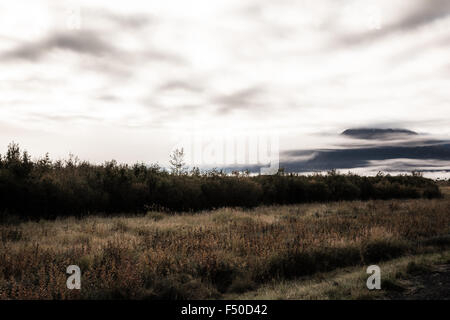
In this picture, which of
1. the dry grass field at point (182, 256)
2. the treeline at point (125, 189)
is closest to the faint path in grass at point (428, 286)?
the dry grass field at point (182, 256)

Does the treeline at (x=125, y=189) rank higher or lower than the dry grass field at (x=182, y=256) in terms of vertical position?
higher

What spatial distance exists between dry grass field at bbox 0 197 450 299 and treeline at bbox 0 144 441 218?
181 cm

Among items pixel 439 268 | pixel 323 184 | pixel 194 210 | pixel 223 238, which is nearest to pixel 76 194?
pixel 194 210

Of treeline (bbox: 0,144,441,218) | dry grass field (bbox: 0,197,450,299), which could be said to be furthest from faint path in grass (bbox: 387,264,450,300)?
treeline (bbox: 0,144,441,218)

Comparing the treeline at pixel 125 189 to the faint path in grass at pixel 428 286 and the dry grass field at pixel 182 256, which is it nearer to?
the dry grass field at pixel 182 256

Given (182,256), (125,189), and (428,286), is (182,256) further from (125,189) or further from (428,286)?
(125,189)

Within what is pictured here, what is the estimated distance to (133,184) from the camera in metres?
18.1

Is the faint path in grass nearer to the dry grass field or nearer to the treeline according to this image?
the dry grass field

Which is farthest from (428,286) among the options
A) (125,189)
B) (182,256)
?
(125,189)

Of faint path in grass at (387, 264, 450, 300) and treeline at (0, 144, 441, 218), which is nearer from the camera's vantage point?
faint path in grass at (387, 264, 450, 300)

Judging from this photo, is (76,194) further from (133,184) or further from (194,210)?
(194,210)

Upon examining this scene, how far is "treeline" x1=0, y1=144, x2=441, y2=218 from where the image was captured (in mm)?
15062

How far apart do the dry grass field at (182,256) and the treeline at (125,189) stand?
1.81 metres

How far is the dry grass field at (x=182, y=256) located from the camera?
645cm
